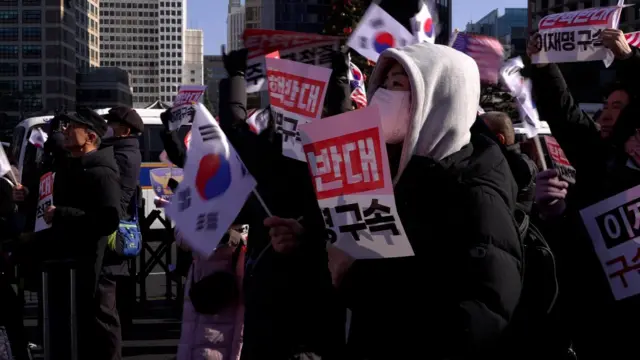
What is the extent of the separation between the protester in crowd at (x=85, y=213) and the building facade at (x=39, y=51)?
400 feet

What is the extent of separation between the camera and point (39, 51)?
12738 cm

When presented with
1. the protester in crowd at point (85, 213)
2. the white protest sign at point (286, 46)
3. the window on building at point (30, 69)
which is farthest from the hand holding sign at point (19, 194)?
the window on building at point (30, 69)

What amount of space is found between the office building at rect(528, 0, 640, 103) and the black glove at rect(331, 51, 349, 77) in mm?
30860

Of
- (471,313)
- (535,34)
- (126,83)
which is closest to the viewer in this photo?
(471,313)

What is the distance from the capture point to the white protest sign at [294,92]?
13.9 ft

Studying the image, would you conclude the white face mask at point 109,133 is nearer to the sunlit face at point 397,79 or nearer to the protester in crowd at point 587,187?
the protester in crowd at point 587,187

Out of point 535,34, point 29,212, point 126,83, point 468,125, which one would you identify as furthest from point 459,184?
point 126,83

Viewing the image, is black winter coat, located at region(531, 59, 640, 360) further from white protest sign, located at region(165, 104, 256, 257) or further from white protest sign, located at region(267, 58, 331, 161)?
white protest sign, located at region(165, 104, 256, 257)

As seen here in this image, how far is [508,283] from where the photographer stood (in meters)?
2.32

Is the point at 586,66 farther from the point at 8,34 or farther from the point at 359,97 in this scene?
the point at 8,34

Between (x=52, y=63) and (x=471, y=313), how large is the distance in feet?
427

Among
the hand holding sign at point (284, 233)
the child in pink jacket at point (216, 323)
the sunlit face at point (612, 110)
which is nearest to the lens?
the hand holding sign at point (284, 233)

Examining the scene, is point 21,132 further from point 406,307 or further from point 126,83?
point 126,83

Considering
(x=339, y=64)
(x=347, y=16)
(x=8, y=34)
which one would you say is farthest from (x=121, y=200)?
(x=8, y=34)
